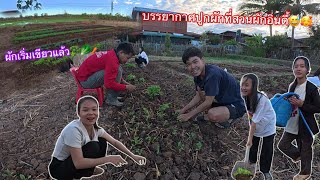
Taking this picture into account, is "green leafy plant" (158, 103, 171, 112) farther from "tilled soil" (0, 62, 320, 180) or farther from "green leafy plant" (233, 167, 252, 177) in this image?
"green leafy plant" (233, 167, 252, 177)

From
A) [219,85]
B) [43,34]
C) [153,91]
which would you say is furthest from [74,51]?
[219,85]

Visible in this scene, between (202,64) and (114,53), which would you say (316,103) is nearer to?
(202,64)

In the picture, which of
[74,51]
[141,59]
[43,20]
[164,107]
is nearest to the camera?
[164,107]

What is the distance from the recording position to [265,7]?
27.0 meters

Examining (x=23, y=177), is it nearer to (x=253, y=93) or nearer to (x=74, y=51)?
(x=253, y=93)

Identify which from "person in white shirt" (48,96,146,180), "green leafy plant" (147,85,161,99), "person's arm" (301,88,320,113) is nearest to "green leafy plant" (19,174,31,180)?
"person in white shirt" (48,96,146,180)

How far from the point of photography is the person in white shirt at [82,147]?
205 centimetres

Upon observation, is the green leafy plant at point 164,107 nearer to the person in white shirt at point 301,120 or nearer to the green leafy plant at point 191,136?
the green leafy plant at point 191,136

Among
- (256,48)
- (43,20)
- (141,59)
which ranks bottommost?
(141,59)

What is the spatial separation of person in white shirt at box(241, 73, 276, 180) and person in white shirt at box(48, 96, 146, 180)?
45.0 inches

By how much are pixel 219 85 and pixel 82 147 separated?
196 cm

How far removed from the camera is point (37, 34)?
30.3 feet

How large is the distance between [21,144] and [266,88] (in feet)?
15.5

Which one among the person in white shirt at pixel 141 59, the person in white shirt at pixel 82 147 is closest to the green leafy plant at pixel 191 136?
the person in white shirt at pixel 82 147
